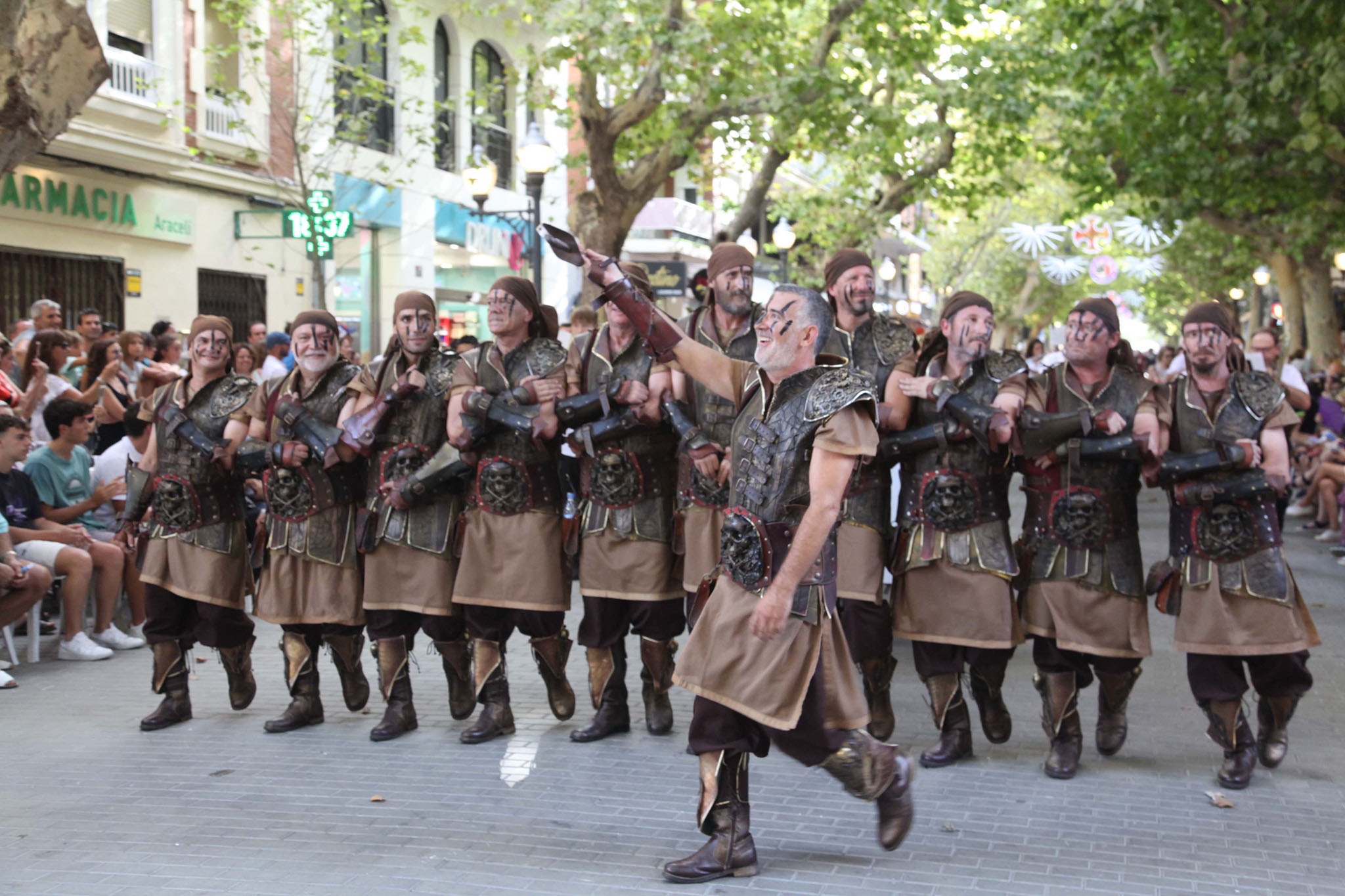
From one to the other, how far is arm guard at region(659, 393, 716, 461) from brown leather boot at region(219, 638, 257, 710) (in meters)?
2.29

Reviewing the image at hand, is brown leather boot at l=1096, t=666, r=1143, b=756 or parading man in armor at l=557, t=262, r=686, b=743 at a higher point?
parading man in armor at l=557, t=262, r=686, b=743

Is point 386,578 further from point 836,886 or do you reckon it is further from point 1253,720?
point 1253,720

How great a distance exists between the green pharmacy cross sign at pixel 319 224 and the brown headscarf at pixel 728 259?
976 centimetres

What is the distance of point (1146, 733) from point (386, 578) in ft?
11.8

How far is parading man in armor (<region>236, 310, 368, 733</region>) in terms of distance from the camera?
6.49 m

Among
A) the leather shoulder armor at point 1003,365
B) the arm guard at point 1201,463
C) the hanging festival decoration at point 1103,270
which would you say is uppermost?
the hanging festival decoration at point 1103,270

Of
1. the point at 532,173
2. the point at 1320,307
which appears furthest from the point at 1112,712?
the point at 1320,307

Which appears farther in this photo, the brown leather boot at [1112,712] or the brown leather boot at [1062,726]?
the brown leather boot at [1112,712]

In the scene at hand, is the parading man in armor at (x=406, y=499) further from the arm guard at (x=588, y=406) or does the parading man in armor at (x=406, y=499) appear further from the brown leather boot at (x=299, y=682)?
the arm guard at (x=588, y=406)

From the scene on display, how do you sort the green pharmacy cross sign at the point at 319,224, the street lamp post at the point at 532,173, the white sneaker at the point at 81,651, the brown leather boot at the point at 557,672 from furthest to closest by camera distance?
the green pharmacy cross sign at the point at 319,224 < the street lamp post at the point at 532,173 < the white sneaker at the point at 81,651 < the brown leather boot at the point at 557,672

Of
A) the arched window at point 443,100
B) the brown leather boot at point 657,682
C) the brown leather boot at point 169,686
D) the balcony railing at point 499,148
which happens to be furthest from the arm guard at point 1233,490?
the balcony railing at point 499,148

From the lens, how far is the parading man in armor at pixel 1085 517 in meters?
5.76

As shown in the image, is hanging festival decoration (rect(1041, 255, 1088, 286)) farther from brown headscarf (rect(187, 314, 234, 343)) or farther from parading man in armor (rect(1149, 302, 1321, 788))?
brown headscarf (rect(187, 314, 234, 343))

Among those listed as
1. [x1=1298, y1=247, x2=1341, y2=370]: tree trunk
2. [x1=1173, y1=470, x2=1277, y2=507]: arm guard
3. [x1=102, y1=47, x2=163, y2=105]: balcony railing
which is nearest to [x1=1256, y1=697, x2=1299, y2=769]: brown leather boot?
[x1=1173, y1=470, x2=1277, y2=507]: arm guard
